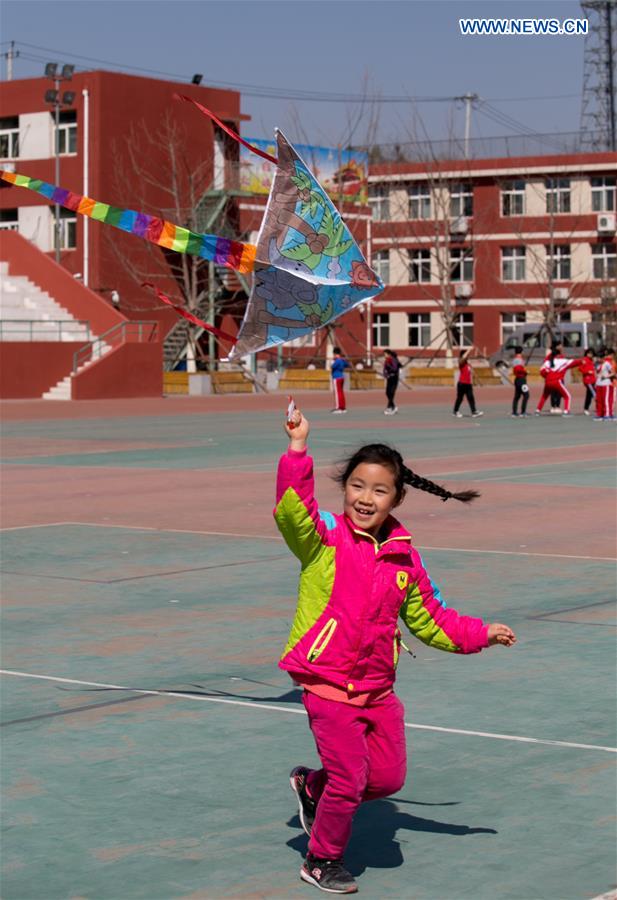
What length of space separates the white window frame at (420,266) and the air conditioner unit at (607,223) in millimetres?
9170

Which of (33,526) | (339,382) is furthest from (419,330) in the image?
(33,526)

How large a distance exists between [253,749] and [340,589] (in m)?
1.76

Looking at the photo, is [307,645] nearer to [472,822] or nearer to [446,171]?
[472,822]

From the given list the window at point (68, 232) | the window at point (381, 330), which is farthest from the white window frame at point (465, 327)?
the window at point (68, 232)

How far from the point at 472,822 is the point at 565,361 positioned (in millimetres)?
33286

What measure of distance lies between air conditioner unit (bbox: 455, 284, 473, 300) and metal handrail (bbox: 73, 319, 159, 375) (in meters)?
32.7

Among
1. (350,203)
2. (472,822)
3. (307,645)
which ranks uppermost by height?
(350,203)

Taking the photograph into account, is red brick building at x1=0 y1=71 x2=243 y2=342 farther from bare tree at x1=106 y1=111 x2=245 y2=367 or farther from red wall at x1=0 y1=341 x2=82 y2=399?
red wall at x1=0 y1=341 x2=82 y2=399

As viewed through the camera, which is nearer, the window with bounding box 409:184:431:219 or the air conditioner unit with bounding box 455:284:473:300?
the air conditioner unit with bounding box 455:284:473:300

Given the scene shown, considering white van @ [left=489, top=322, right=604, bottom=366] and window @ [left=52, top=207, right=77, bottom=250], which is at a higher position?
window @ [left=52, top=207, right=77, bottom=250]

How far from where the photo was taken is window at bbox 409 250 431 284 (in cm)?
8762

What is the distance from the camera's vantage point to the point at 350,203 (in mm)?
73125

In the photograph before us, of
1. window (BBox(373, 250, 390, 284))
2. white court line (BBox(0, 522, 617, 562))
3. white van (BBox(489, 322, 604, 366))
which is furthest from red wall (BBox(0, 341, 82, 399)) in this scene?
window (BBox(373, 250, 390, 284))

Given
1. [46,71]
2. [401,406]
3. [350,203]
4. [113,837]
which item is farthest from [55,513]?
[350,203]
